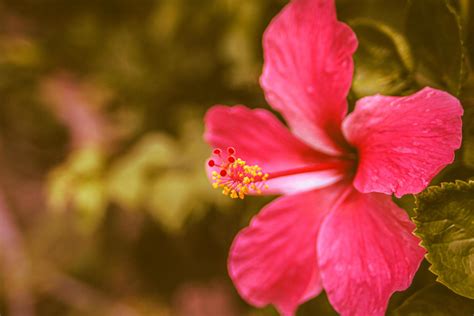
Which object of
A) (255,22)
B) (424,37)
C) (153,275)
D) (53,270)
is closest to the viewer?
(424,37)

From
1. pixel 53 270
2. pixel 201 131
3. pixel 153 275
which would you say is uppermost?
pixel 201 131

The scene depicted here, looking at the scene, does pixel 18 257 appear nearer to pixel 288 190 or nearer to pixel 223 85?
pixel 223 85

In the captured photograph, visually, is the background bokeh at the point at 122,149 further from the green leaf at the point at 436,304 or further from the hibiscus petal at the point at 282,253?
the green leaf at the point at 436,304

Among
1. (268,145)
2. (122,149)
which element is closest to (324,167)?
(268,145)

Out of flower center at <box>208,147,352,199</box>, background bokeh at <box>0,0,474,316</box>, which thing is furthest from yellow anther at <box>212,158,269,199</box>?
background bokeh at <box>0,0,474,316</box>

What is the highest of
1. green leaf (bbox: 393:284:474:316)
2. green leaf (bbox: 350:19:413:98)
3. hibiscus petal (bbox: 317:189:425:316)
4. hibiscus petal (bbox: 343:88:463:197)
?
green leaf (bbox: 350:19:413:98)

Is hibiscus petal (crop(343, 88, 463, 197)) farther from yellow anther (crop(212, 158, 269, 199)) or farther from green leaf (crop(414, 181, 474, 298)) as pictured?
yellow anther (crop(212, 158, 269, 199))

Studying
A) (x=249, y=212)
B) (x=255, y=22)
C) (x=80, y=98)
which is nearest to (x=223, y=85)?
(x=255, y=22)
